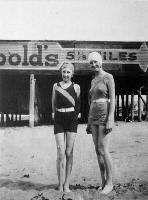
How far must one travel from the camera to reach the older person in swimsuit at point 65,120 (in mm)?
3289

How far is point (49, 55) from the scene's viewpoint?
408 inches

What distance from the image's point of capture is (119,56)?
34.7ft

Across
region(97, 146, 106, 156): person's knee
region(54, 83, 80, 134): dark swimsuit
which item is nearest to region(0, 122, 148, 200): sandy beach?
region(97, 146, 106, 156): person's knee

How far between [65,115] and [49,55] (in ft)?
23.6

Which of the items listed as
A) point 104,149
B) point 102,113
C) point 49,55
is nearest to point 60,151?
point 104,149

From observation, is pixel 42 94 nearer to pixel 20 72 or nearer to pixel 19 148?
pixel 20 72

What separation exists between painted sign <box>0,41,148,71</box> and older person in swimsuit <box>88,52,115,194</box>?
7040 mm

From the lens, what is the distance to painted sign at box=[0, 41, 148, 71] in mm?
10188

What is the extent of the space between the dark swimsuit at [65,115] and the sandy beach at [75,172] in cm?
58

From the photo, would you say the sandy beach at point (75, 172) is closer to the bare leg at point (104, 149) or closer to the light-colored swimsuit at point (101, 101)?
the bare leg at point (104, 149)

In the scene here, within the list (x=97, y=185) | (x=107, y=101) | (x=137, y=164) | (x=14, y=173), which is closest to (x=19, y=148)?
(x=14, y=173)

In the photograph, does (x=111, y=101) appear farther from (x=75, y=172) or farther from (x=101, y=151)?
(x=75, y=172)

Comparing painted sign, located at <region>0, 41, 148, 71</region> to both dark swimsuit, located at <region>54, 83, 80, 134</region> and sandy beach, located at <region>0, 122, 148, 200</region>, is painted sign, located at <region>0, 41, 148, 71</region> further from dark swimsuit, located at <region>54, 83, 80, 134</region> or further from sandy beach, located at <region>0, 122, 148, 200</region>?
dark swimsuit, located at <region>54, 83, 80, 134</region>

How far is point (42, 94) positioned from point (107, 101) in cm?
1028
